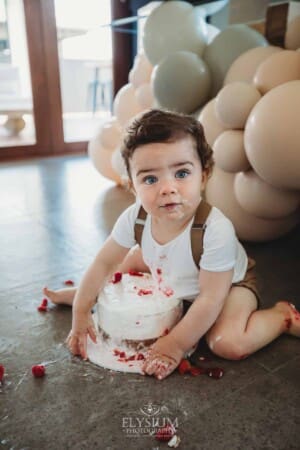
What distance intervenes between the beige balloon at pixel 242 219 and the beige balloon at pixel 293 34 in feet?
1.48

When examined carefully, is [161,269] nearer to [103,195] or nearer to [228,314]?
[228,314]

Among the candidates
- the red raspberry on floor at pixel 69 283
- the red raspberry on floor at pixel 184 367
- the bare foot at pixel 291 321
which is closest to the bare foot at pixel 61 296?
the red raspberry on floor at pixel 69 283

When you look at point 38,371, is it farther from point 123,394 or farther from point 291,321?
point 291,321

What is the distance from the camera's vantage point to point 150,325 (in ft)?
2.62

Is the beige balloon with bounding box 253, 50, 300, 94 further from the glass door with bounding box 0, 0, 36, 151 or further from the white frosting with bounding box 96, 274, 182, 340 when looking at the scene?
the glass door with bounding box 0, 0, 36, 151

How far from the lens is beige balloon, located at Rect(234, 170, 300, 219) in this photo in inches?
45.1

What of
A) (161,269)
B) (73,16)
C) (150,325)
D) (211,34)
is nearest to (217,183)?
(161,269)

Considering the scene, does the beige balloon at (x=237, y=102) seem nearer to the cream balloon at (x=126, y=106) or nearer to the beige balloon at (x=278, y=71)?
the beige balloon at (x=278, y=71)

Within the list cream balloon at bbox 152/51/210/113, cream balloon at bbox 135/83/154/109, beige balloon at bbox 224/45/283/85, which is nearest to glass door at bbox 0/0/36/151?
cream balloon at bbox 135/83/154/109

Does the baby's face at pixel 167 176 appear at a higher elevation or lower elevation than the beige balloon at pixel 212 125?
higher

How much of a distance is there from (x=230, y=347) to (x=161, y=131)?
0.42 m

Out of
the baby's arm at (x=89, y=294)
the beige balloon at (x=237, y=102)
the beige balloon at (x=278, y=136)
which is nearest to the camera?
the baby's arm at (x=89, y=294)

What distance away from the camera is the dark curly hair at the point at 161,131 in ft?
2.43

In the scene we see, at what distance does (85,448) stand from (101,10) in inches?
127
